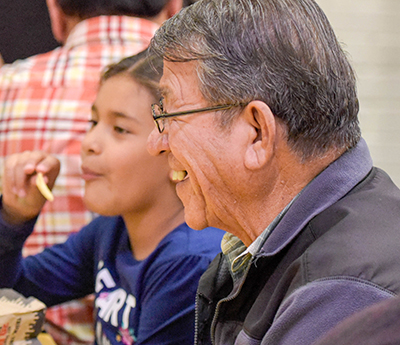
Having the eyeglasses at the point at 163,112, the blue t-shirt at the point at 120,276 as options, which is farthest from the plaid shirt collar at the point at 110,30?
the eyeglasses at the point at 163,112

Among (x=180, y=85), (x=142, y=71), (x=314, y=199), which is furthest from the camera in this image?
(x=142, y=71)

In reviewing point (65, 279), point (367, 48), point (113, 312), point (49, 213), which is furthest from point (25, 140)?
point (367, 48)

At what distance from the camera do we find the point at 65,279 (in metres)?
1.58

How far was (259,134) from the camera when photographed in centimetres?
89

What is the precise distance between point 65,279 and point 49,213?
0.28m

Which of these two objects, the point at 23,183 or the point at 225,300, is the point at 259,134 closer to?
the point at 225,300

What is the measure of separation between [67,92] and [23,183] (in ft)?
1.44

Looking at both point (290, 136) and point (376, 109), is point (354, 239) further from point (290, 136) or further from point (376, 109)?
point (376, 109)

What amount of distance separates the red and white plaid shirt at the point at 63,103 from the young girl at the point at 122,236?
15cm

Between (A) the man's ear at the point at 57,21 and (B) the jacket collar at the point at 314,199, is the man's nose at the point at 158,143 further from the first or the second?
(A) the man's ear at the point at 57,21

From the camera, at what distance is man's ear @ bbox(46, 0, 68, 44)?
1.95 meters

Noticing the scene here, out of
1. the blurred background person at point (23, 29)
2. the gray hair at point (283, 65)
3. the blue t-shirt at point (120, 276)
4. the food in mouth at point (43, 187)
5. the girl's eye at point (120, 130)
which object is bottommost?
the blue t-shirt at point (120, 276)

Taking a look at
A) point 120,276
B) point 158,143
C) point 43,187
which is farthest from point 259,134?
point 43,187

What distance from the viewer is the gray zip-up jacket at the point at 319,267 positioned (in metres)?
0.68
